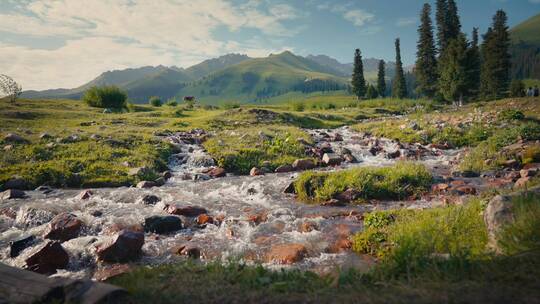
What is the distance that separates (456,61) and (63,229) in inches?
2357

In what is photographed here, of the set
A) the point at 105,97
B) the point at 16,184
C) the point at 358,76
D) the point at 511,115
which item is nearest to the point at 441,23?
the point at 358,76

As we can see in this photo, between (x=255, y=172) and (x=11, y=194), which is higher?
(x=11, y=194)

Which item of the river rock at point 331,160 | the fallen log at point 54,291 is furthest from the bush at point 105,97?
the fallen log at point 54,291

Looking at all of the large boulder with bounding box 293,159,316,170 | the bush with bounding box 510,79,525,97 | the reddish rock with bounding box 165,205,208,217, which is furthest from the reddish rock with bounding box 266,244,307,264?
the bush with bounding box 510,79,525,97

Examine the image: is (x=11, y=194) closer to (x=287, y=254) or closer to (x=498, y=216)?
(x=287, y=254)

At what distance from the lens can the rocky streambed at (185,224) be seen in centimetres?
804

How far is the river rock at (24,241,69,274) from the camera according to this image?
25.1 feet

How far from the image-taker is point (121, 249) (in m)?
8.09

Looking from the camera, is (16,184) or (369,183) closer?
(369,183)

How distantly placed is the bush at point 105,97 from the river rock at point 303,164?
5154 cm

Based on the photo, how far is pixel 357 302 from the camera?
411 cm

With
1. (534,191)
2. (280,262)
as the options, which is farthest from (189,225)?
(534,191)

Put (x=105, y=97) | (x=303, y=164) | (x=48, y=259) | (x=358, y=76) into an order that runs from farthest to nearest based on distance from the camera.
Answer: (x=358, y=76) → (x=105, y=97) → (x=303, y=164) → (x=48, y=259)

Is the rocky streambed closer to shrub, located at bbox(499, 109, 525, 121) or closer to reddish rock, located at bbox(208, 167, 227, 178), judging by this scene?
reddish rock, located at bbox(208, 167, 227, 178)
